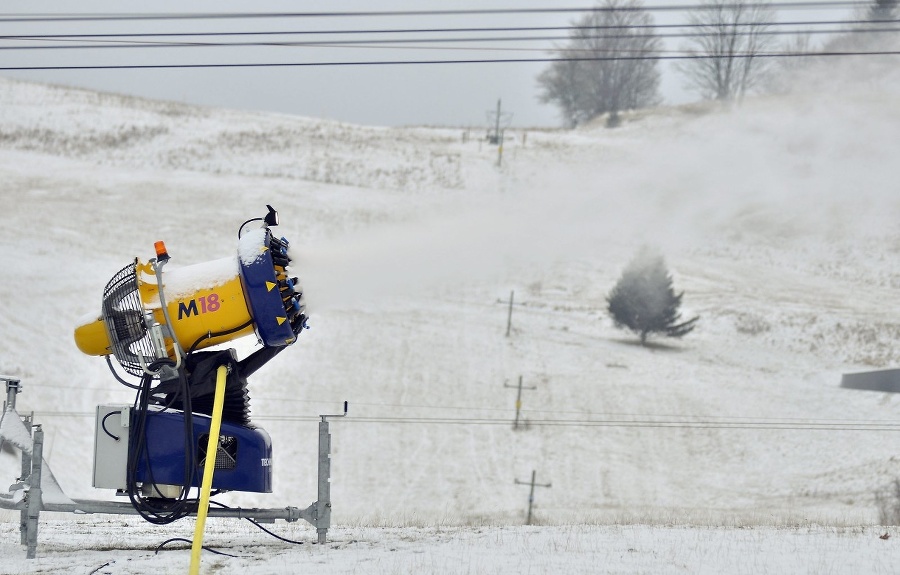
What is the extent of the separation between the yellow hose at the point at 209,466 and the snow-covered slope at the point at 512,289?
140cm

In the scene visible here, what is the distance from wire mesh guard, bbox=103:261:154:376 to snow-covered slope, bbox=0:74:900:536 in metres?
1.50

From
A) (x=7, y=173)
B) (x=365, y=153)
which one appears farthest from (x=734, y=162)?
(x=7, y=173)

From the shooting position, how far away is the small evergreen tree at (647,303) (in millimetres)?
36250

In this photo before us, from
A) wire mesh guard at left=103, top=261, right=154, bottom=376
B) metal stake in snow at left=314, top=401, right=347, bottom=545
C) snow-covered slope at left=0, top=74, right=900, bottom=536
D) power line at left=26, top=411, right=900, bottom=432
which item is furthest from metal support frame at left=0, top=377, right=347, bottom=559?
power line at left=26, top=411, right=900, bottom=432

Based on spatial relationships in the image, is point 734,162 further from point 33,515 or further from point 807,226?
point 33,515

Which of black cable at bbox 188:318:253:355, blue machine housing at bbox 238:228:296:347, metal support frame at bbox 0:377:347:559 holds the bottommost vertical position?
metal support frame at bbox 0:377:347:559

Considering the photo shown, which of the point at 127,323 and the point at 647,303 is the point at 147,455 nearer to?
the point at 127,323

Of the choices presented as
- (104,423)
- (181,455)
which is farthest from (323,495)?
(104,423)

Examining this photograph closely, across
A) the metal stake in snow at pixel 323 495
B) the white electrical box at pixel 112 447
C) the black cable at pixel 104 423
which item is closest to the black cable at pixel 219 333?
the white electrical box at pixel 112 447

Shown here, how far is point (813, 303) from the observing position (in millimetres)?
40906

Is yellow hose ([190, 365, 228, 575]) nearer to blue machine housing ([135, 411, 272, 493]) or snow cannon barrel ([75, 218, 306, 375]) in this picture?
blue machine housing ([135, 411, 272, 493])

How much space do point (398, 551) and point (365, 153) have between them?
178 ft

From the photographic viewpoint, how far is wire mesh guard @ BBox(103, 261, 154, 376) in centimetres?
762

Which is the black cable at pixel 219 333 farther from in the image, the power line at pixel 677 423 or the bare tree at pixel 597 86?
the bare tree at pixel 597 86
